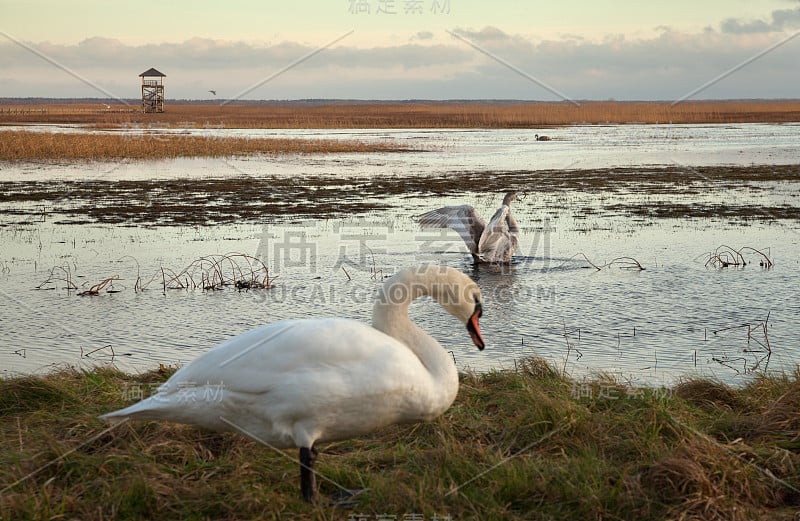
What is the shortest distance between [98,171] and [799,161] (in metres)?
26.0

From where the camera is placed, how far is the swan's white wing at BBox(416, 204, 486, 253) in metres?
14.7

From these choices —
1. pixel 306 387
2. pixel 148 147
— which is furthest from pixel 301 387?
pixel 148 147

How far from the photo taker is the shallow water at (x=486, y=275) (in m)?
8.93

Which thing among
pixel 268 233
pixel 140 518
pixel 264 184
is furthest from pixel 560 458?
pixel 264 184

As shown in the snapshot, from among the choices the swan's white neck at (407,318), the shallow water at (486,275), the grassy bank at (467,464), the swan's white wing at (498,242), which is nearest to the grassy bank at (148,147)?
the shallow water at (486,275)

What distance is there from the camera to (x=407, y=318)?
4672 mm

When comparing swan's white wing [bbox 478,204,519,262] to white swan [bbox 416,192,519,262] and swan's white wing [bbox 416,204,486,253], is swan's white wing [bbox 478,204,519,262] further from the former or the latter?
swan's white wing [bbox 416,204,486,253]

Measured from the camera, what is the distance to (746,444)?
5.11 m

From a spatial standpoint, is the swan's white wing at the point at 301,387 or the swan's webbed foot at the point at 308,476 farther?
the swan's webbed foot at the point at 308,476

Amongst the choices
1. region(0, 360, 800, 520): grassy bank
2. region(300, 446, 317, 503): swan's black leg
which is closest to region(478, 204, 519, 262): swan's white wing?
region(0, 360, 800, 520): grassy bank

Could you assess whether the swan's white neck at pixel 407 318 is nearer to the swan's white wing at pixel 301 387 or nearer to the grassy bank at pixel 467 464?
the swan's white wing at pixel 301 387

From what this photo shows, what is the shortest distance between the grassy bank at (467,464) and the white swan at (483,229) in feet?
26.3

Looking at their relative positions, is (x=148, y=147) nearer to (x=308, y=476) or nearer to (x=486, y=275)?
(x=486, y=275)

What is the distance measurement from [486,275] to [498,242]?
838 mm
